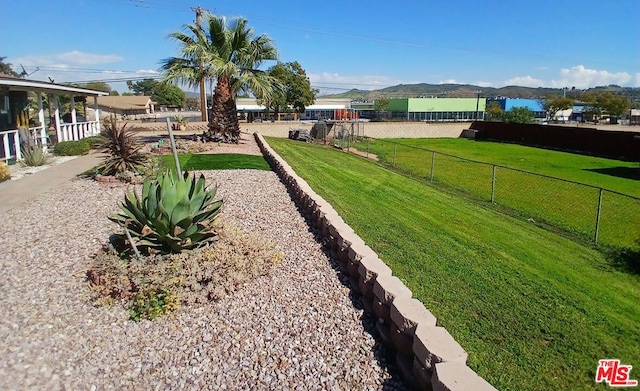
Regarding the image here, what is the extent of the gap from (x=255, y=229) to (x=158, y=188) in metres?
1.97

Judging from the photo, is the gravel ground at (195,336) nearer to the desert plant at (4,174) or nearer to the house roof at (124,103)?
the desert plant at (4,174)

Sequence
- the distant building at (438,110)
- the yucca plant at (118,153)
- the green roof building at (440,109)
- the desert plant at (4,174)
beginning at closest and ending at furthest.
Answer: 1. the yucca plant at (118,153)
2. the desert plant at (4,174)
3. the distant building at (438,110)
4. the green roof building at (440,109)

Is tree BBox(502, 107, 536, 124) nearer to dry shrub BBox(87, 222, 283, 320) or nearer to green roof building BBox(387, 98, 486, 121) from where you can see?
green roof building BBox(387, 98, 486, 121)

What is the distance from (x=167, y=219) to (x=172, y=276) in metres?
Result: 0.81

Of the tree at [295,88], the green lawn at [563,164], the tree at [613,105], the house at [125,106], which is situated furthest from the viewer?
the tree at [613,105]

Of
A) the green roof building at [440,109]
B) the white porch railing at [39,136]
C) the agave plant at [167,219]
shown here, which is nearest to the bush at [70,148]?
the white porch railing at [39,136]

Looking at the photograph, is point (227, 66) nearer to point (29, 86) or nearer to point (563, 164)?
point (29, 86)

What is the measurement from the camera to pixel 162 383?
3568 mm

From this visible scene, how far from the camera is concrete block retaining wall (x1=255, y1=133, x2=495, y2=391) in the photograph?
294 centimetres

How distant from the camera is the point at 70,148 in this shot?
1800cm

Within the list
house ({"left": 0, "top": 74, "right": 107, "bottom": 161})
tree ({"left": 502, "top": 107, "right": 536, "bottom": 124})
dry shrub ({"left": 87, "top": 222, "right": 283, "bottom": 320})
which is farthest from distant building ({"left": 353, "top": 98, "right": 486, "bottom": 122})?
dry shrub ({"left": 87, "top": 222, "right": 283, "bottom": 320})

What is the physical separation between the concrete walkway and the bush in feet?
6.40

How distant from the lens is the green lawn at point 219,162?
13680mm

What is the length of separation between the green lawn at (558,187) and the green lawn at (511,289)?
150 cm
